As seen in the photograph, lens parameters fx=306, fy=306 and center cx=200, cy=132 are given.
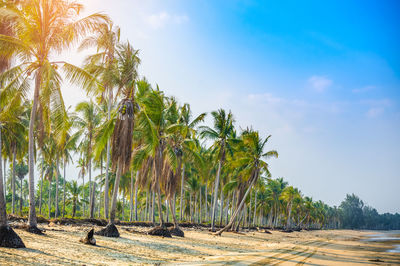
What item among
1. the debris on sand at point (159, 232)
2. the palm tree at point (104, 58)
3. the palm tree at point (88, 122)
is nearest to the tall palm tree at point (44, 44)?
the palm tree at point (104, 58)

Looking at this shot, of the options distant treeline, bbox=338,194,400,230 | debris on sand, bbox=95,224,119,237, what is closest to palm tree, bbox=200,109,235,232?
debris on sand, bbox=95,224,119,237

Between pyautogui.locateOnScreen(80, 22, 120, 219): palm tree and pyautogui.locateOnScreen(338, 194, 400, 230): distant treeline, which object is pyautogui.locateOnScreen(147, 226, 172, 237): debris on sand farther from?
pyautogui.locateOnScreen(338, 194, 400, 230): distant treeline

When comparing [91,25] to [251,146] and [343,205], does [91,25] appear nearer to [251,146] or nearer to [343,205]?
[251,146]

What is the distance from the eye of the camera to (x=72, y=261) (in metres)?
8.42

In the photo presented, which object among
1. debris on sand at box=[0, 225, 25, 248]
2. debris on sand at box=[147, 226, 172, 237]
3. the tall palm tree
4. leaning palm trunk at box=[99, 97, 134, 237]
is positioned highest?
the tall palm tree

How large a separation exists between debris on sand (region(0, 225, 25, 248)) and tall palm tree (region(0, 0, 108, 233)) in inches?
137

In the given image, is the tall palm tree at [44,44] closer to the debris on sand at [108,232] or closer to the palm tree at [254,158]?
the debris on sand at [108,232]

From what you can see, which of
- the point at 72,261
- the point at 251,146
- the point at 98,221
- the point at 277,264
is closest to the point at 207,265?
the point at 277,264

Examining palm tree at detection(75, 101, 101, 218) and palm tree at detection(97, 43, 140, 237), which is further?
palm tree at detection(75, 101, 101, 218)

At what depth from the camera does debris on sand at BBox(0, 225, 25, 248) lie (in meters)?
8.98

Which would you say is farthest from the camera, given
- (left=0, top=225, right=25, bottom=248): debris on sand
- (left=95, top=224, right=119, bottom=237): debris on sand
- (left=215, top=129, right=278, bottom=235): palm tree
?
(left=215, top=129, right=278, bottom=235): palm tree

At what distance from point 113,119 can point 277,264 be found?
34.1 ft

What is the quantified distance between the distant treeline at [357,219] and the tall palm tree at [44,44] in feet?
544

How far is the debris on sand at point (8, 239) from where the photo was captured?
8.98m
